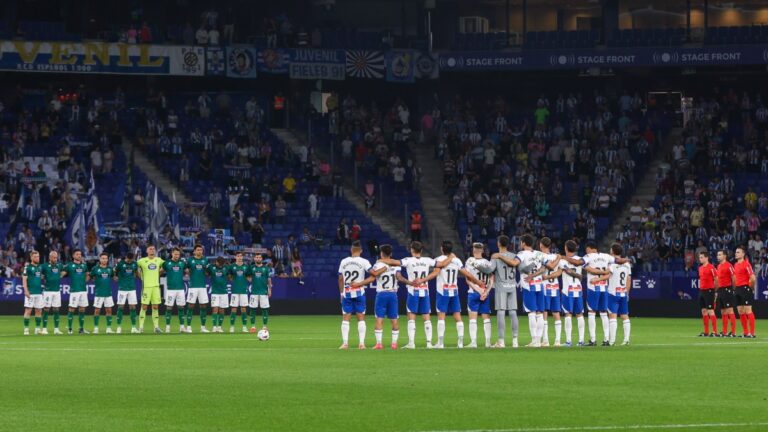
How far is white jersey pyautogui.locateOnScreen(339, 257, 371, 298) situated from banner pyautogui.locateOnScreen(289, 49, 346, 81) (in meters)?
35.3

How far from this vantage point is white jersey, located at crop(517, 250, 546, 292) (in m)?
31.2

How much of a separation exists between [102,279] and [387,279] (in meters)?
13.6

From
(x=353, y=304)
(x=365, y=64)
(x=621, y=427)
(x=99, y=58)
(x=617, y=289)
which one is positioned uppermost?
(x=365, y=64)

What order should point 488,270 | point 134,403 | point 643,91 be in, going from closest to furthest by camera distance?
1. point 134,403
2. point 488,270
3. point 643,91

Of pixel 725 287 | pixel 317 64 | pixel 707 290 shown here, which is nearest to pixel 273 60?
pixel 317 64

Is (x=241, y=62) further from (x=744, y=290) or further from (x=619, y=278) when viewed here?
(x=619, y=278)

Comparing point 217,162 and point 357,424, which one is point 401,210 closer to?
point 217,162

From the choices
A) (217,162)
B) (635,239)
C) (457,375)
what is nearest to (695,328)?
(635,239)

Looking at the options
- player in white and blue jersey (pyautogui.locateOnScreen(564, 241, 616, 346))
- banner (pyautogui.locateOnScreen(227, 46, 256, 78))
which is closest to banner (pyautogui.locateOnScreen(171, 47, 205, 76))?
banner (pyautogui.locateOnScreen(227, 46, 256, 78))

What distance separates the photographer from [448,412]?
59.8 feet

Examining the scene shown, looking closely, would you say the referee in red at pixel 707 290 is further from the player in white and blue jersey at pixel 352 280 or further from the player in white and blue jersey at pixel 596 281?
the player in white and blue jersey at pixel 352 280

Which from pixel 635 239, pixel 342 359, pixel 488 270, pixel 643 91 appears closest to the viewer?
pixel 342 359

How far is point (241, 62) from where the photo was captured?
210ft

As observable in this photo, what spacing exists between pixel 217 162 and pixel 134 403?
141 feet
